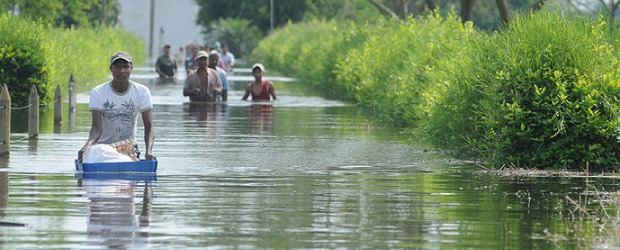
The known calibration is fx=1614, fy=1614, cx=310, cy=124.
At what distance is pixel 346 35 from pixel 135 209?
33.3 m

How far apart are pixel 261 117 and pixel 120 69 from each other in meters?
14.9

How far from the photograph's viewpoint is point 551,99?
60.4 feet

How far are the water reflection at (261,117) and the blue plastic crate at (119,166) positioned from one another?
9389 mm

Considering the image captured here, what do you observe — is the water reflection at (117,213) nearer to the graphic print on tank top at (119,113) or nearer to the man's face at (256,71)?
the graphic print on tank top at (119,113)

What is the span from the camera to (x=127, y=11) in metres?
124

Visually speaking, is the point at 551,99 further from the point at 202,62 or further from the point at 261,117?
the point at 202,62

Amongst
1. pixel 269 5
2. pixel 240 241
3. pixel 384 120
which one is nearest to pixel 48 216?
pixel 240 241

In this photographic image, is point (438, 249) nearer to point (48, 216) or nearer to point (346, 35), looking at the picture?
point (48, 216)

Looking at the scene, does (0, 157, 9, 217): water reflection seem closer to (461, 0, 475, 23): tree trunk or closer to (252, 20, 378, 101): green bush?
(461, 0, 475, 23): tree trunk

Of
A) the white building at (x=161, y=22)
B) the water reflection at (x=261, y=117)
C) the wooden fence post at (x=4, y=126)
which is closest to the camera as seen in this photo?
the wooden fence post at (x=4, y=126)

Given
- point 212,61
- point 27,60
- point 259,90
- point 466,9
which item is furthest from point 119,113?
point 466,9

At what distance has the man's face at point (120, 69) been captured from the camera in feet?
53.5

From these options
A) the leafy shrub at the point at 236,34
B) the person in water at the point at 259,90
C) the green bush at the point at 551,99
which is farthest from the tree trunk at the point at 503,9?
the leafy shrub at the point at 236,34

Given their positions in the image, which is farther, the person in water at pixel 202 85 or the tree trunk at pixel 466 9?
the tree trunk at pixel 466 9
